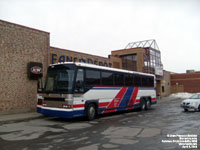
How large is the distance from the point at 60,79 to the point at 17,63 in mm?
5174

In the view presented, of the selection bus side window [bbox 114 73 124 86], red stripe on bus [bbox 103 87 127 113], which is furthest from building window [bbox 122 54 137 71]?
red stripe on bus [bbox 103 87 127 113]

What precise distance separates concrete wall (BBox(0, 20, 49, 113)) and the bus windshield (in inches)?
153

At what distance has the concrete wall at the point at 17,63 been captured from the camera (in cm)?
1391

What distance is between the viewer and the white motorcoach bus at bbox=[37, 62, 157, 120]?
1101cm

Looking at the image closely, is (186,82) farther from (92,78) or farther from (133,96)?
(92,78)

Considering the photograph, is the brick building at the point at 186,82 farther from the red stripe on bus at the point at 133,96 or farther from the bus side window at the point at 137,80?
the red stripe on bus at the point at 133,96

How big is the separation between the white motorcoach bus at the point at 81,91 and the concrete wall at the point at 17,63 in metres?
2.63

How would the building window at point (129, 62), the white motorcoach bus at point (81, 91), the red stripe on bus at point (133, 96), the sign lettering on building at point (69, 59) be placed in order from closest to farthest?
the white motorcoach bus at point (81, 91) < the red stripe on bus at point (133, 96) < the sign lettering on building at point (69, 59) < the building window at point (129, 62)

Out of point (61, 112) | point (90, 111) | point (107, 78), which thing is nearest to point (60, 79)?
point (61, 112)

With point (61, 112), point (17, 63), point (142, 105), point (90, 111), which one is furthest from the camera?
point (142, 105)

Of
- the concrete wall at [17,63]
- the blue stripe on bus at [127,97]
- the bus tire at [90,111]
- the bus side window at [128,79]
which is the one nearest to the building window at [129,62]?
the bus side window at [128,79]

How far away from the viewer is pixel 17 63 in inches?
581

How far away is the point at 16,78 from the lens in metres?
14.6

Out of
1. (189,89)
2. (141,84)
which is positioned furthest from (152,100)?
(189,89)
